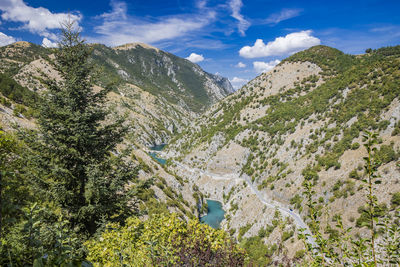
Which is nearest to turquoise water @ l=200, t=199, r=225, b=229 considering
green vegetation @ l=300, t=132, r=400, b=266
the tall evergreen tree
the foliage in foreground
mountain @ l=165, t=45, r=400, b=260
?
mountain @ l=165, t=45, r=400, b=260

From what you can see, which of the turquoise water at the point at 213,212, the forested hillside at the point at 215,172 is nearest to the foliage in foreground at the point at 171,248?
the forested hillside at the point at 215,172

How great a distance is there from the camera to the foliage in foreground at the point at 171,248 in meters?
4.80

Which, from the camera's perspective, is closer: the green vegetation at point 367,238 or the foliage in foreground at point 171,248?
the green vegetation at point 367,238

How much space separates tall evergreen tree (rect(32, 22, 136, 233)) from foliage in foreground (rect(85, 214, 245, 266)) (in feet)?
11.4

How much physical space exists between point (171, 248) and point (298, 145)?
45.6m

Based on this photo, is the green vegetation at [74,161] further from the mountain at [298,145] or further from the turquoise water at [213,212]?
the turquoise water at [213,212]

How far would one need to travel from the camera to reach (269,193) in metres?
40.8

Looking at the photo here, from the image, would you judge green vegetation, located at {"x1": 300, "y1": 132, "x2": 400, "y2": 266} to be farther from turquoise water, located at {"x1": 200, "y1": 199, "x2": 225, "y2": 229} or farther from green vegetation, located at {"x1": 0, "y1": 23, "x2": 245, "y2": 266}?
turquoise water, located at {"x1": 200, "y1": 199, "x2": 225, "y2": 229}

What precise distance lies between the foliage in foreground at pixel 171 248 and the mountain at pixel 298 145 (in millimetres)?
1457

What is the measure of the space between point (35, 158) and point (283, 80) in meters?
81.5

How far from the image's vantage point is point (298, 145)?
45.1 metres

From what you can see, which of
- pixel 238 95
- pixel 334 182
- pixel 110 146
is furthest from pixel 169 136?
pixel 110 146

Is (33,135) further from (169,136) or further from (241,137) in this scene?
(169,136)

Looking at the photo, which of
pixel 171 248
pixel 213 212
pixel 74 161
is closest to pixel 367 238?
pixel 171 248
